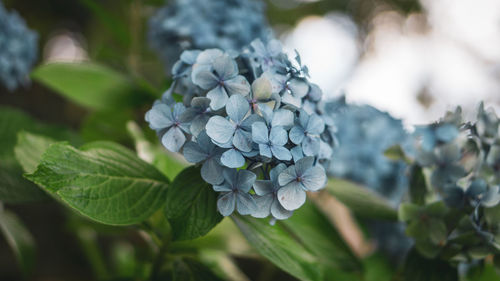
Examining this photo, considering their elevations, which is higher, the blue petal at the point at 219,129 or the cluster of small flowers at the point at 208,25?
the cluster of small flowers at the point at 208,25

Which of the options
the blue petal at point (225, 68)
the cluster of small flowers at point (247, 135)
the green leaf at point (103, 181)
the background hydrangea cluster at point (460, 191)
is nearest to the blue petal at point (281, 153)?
the cluster of small flowers at point (247, 135)

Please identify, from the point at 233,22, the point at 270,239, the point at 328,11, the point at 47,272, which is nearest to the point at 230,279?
the point at 270,239

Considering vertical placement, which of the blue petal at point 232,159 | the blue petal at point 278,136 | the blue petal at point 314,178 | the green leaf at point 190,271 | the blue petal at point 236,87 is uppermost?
the blue petal at point 236,87

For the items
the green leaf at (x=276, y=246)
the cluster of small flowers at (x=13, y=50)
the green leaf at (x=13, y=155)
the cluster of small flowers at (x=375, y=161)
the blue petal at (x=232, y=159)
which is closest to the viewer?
the blue petal at (x=232, y=159)

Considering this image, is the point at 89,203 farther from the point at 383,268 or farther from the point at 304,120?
the point at 383,268

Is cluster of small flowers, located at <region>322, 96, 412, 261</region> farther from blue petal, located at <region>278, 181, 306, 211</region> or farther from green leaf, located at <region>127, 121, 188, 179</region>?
blue petal, located at <region>278, 181, 306, 211</region>

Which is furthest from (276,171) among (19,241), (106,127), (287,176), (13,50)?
(13,50)

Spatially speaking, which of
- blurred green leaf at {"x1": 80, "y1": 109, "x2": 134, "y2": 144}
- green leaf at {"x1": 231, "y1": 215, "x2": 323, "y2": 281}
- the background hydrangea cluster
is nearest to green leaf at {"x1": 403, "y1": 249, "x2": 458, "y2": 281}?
the background hydrangea cluster

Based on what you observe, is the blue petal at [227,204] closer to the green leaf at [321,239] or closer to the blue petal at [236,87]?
the blue petal at [236,87]
